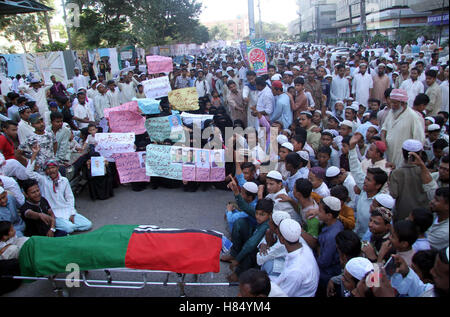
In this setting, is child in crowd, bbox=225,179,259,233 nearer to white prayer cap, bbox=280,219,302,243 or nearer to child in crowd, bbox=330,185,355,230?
child in crowd, bbox=330,185,355,230

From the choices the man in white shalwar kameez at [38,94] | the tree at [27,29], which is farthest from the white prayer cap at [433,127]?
the tree at [27,29]

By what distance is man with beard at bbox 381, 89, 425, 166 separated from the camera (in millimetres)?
4129

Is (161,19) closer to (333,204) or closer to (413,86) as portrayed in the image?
(413,86)

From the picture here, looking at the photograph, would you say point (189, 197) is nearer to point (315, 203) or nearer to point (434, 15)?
point (315, 203)

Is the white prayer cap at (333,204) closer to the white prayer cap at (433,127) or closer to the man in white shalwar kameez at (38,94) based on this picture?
the white prayer cap at (433,127)

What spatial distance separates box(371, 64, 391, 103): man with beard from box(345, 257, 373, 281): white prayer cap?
24.0 ft

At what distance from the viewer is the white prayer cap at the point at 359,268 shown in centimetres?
239

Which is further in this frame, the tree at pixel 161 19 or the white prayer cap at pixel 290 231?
the tree at pixel 161 19

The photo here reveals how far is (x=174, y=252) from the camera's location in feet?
10.6

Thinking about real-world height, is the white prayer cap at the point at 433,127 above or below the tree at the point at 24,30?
below

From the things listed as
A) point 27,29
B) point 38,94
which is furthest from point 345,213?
point 27,29

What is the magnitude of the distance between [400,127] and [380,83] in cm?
506

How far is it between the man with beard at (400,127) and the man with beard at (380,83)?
478 cm

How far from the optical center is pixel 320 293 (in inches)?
126
